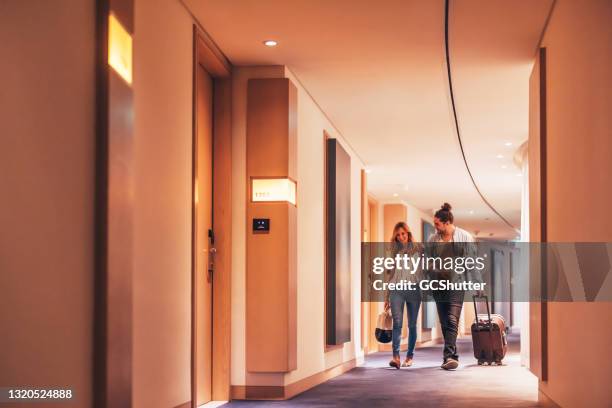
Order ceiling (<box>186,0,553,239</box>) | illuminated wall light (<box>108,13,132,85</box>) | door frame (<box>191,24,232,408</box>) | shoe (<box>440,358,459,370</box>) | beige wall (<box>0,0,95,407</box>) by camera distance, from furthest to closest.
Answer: shoe (<box>440,358,459,370</box>), door frame (<box>191,24,232,408</box>), ceiling (<box>186,0,553,239</box>), illuminated wall light (<box>108,13,132,85</box>), beige wall (<box>0,0,95,407</box>)

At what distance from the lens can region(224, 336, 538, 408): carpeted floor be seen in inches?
248

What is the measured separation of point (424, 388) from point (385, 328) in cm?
265

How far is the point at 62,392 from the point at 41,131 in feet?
3.37

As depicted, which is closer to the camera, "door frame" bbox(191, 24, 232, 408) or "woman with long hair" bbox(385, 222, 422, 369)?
"door frame" bbox(191, 24, 232, 408)

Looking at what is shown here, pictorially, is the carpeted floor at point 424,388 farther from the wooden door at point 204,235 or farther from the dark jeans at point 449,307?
the dark jeans at point 449,307

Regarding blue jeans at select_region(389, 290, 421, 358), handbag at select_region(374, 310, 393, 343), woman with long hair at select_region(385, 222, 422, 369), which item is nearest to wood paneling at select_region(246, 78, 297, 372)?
woman with long hair at select_region(385, 222, 422, 369)

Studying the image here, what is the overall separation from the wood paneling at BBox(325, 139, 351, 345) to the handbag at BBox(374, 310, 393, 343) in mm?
354

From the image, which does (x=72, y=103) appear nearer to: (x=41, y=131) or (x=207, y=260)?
(x=41, y=131)

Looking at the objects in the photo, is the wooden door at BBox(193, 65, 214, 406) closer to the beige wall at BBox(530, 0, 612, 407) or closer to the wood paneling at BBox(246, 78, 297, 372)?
the wood paneling at BBox(246, 78, 297, 372)

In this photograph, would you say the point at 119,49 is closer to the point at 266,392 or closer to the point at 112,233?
the point at 112,233

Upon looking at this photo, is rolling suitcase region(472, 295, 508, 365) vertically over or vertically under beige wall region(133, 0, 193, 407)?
under

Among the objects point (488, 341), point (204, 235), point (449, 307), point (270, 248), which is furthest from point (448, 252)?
point (204, 235)

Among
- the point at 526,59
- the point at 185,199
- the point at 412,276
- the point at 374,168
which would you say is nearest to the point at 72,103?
the point at 185,199

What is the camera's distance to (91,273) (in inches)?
147
